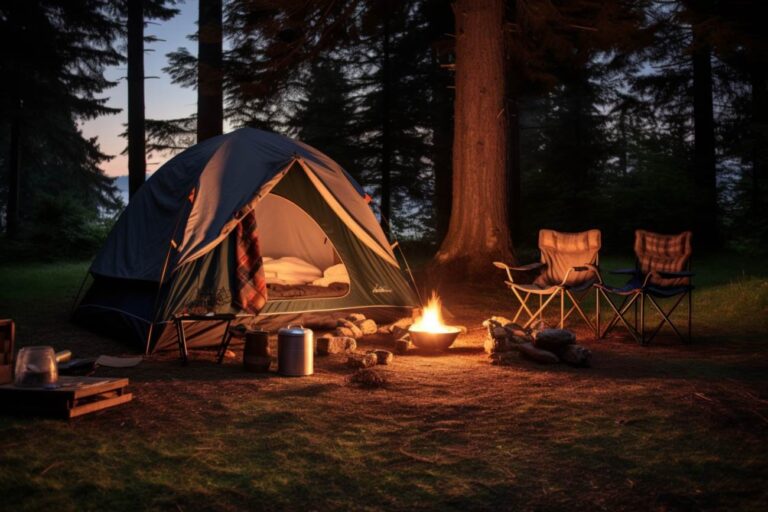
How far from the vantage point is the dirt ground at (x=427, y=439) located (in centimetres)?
250

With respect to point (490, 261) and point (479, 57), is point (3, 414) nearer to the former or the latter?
point (490, 261)

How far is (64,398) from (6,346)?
0.62 meters

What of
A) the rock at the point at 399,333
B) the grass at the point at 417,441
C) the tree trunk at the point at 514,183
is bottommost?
the grass at the point at 417,441

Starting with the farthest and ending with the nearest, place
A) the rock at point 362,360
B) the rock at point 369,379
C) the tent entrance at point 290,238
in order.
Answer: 1. the tent entrance at point 290,238
2. the rock at point 362,360
3. the rock at point 369,379

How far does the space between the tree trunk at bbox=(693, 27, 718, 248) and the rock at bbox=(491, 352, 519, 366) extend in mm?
10984

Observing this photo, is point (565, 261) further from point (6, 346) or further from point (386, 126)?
point (386, 126)

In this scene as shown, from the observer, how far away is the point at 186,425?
132 inches

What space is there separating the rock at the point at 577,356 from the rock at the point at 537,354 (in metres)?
0.09

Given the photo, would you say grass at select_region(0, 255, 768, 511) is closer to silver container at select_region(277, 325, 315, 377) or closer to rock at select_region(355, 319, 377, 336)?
silver container at select_region(277, 325, 315, 377)

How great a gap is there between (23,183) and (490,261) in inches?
762

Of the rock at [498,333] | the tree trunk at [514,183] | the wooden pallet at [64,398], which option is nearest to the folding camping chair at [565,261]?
the rock at [498,333]

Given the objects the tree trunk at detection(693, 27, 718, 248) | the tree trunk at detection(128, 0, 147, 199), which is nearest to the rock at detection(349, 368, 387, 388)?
the tree trunk at detection(128, 0, 147, 199)

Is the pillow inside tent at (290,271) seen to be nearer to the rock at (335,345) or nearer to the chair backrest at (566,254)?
the rock at (335,345)

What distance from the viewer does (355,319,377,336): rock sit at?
20.1 feet
